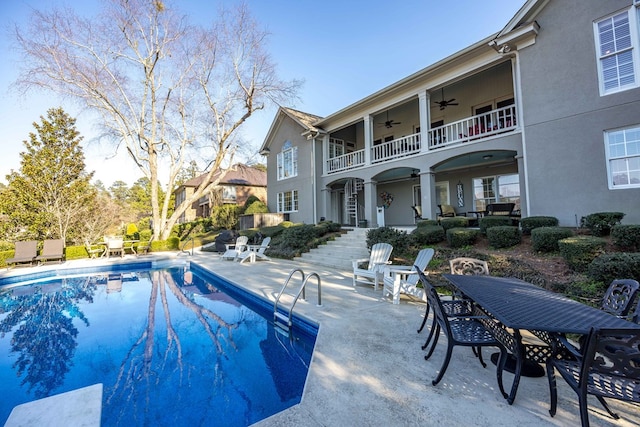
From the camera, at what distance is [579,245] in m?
5.58

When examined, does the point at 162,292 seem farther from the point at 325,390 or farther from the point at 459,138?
the point at 459,138

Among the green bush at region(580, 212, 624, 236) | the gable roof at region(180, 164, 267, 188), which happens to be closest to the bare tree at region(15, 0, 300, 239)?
the gable roof at region(180, 164, 267, 188)

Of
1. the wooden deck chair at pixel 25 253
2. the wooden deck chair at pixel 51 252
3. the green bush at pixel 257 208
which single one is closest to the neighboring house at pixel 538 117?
the green bush at pixel 257 208

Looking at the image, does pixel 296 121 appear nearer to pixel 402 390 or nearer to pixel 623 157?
pixel 623 157

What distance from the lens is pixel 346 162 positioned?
15.3 m

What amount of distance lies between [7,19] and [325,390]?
19.6 m

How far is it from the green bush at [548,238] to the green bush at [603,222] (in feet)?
1.92

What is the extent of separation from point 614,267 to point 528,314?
4082 millimetres

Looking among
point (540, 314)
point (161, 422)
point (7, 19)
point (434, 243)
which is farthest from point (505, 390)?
point (7, 19)

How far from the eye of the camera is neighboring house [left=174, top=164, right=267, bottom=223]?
2834cm

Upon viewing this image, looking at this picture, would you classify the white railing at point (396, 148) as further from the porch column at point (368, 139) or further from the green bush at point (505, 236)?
the green bush at point (505, 236)

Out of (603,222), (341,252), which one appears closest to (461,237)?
(603,222)

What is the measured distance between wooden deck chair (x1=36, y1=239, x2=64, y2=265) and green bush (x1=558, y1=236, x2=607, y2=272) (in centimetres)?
1802

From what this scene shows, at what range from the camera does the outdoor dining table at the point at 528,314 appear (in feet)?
7.03
